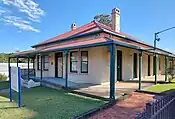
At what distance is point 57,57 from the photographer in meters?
17.8

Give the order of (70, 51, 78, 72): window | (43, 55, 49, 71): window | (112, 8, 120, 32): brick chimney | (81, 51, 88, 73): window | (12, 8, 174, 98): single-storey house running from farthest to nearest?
(43, 55, 49, 71): window, (112, 8, 120, 32): brick chimney, (70, 51, 78, 72): window, (81, 51, 88, 73): window, (12, 8, 174, 98): single-storey house

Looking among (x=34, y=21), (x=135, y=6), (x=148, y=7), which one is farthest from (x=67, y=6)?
(x=34, y=21)

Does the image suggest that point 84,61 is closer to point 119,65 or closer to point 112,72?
point 119,65

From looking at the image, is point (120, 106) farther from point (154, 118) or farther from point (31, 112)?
point (154, 118)

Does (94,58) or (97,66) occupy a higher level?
(94,58)

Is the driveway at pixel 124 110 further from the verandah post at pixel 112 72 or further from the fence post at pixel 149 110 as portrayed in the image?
the fence post at pixel 149 110

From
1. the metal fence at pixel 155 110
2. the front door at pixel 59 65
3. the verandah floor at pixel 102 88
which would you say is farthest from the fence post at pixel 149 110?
the front door at pixel 59 65

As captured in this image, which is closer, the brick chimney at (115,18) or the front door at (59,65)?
the brick chimney at (115,18)

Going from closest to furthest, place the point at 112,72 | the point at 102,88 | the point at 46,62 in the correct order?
the point at 112,72
the point at 102,88
the point at 46,62

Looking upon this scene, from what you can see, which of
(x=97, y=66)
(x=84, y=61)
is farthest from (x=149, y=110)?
(x=84, y=61)

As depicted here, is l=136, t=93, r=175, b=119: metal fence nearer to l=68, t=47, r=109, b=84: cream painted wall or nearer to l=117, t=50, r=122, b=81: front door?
l=68, t=47, r=109, b=84: cream painted wall

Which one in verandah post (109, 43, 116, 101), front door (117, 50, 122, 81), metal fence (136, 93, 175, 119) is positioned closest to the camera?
metal fence (136, 93, 175, 119)

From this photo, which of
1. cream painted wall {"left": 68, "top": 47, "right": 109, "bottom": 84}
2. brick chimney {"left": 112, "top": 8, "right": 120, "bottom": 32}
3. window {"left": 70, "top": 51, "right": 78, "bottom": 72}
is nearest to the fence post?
cream painted wall {"left": 68, "top": 47, "right": 109, "bottom": 84}


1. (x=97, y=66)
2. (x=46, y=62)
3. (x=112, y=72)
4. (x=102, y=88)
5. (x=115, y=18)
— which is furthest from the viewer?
(x=46, y=62)
